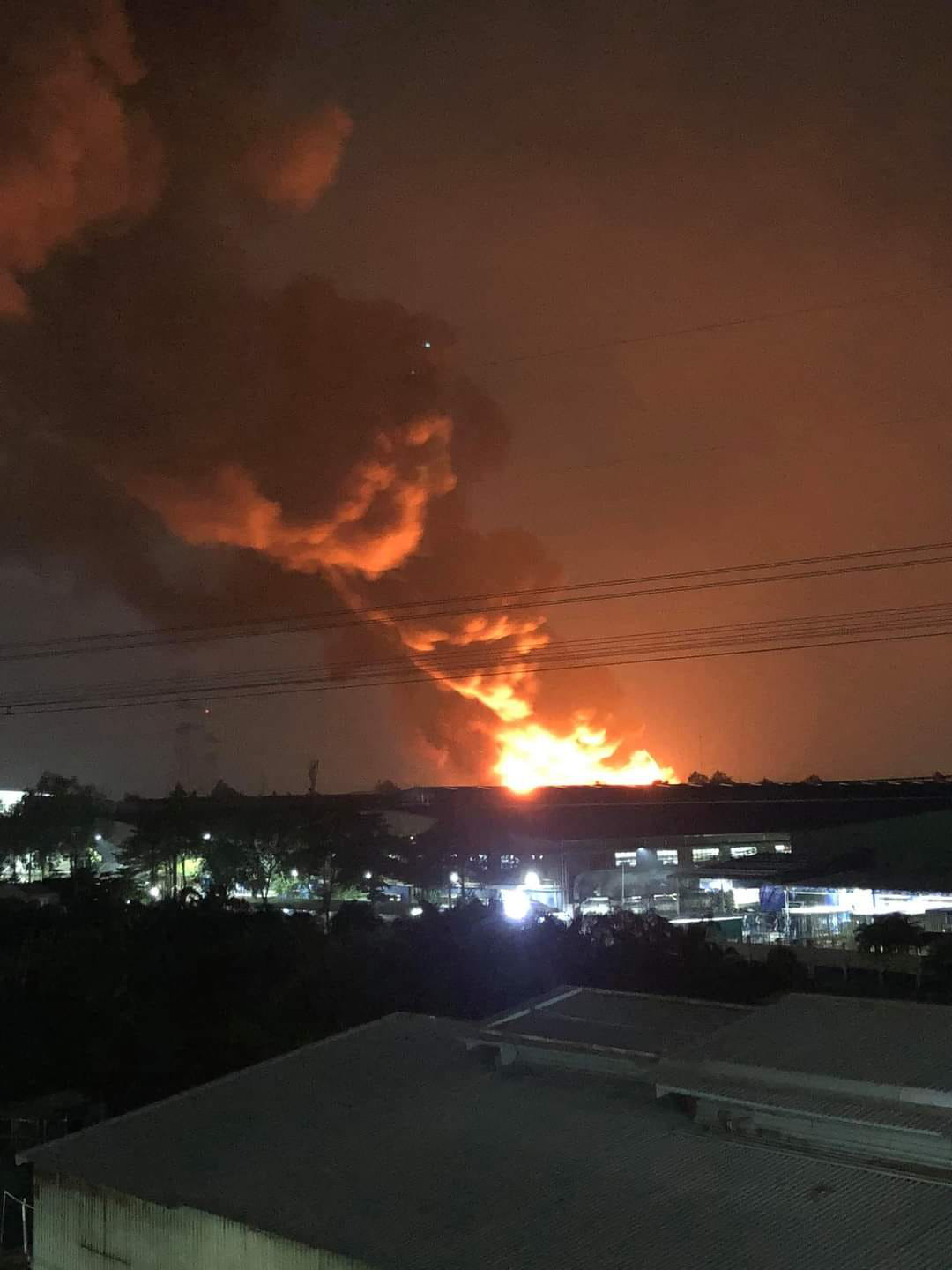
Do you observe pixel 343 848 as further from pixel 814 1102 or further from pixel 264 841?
pixel 814 1102

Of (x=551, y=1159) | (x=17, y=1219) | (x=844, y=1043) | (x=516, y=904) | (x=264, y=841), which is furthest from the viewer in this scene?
(x=264, y=841)

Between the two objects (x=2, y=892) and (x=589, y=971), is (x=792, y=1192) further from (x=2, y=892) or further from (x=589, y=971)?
(x=2, y=892)

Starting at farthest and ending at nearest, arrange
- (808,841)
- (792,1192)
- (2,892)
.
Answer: (2,892) < (808,841) < (792,1192)

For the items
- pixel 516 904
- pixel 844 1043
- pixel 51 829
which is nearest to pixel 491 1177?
pixel 844 1043

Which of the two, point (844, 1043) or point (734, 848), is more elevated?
point (734, 848)

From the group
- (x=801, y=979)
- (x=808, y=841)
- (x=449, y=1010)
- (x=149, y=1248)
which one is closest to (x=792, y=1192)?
(x=149, y=1248)

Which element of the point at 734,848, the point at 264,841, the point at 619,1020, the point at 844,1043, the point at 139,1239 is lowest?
the point at 139,1239

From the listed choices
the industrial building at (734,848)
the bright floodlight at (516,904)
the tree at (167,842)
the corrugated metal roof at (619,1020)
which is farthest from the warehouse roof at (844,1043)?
the tree at (167,842)
